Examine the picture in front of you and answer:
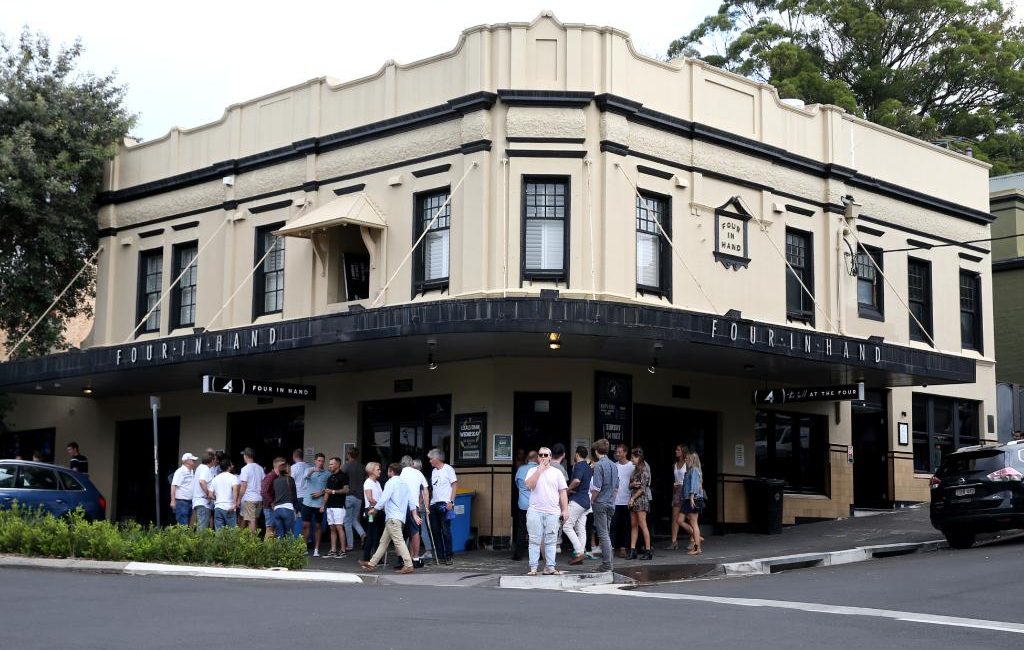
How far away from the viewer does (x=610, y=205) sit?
21.8 m

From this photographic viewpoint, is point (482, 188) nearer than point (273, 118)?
Yes

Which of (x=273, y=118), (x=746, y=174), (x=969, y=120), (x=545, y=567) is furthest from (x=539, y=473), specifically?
(x=969, y=120)

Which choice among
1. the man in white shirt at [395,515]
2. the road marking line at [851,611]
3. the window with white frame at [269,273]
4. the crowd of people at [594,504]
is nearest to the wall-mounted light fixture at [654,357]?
the crowd of people at [594,504]

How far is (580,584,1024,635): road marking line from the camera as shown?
12.2 meters

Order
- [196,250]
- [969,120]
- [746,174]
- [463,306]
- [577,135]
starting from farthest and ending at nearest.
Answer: [969,120] < [196,250] < [746,174] < [577,135] < [463,306]

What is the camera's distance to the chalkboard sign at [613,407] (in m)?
22.0

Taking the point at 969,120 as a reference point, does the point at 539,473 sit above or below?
below

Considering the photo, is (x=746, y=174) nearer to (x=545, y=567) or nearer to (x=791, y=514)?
(x=791, y=514)

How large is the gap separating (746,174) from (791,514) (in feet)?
21.6

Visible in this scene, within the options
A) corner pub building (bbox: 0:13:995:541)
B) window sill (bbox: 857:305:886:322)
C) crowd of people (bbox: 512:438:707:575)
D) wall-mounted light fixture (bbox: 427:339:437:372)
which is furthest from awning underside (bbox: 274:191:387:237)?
window sill (bbox: 857:305:886:322)

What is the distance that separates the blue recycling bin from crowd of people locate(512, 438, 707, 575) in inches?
30.0

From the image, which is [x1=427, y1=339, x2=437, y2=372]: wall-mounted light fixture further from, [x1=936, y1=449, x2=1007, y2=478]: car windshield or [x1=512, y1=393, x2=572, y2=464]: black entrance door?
[x1=936, y1=449, x2=1007, y2=478]: car windshield

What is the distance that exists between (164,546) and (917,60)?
118 feet

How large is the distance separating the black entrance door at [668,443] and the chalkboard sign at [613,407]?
0.75 m
